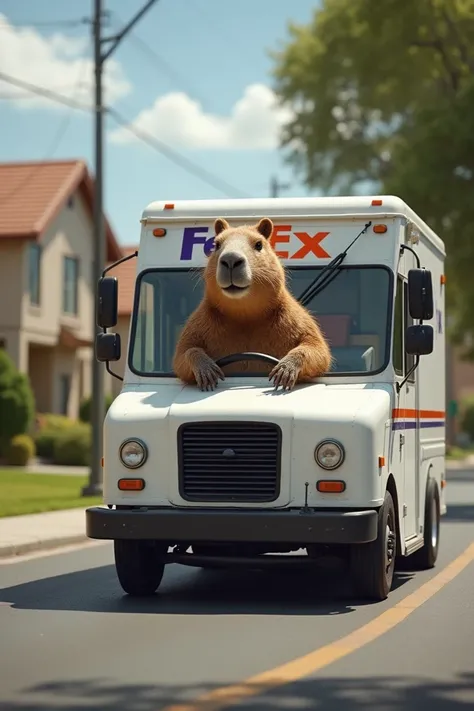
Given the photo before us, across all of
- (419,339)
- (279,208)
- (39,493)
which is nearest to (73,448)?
(39,493)

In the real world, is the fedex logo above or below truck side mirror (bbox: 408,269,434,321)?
above

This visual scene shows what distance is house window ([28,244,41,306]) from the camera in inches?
1617

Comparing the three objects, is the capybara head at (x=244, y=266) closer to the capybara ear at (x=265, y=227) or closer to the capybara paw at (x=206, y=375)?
the capybara ear at (x=265, y=227)

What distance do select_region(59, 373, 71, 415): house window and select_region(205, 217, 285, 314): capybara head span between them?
32877mm

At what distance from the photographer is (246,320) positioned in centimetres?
1172

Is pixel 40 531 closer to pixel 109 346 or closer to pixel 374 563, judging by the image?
pixel 109 346

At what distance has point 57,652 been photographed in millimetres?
8969

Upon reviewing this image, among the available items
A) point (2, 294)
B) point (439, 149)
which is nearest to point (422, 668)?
point (439, 149)

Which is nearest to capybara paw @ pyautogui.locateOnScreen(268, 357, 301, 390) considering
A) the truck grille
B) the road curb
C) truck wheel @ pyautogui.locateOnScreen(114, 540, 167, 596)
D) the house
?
the truck grille

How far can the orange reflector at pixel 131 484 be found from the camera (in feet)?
36.1

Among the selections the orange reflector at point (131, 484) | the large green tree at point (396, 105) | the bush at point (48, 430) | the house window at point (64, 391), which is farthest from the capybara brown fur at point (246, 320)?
the house window at point (64, 391)

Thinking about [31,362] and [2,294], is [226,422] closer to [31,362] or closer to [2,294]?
[2,294]

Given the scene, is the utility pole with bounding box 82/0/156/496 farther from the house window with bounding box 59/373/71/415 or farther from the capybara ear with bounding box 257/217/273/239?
the house window with bounding box 59/373/71/415

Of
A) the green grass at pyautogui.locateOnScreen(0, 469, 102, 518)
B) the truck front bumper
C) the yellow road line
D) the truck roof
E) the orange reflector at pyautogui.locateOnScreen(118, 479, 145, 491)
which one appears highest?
the truck roof
